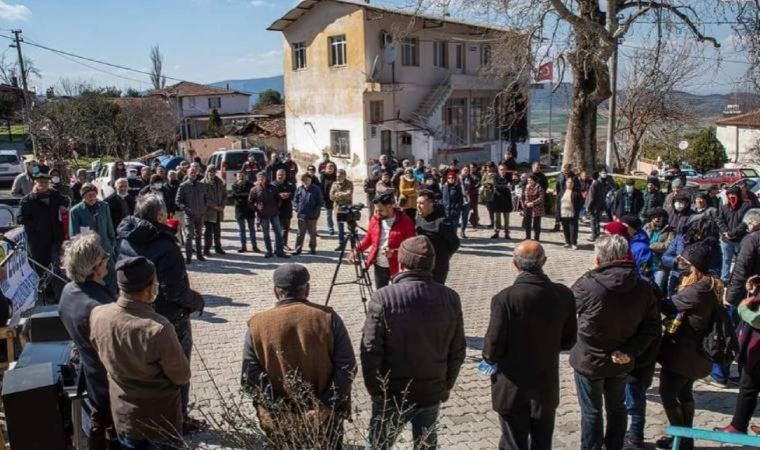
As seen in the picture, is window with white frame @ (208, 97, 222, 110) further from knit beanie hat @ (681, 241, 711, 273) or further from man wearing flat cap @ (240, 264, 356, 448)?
man wearing flat cap @ (240, 264, 356, 448)

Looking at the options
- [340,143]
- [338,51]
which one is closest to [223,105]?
[340,143]

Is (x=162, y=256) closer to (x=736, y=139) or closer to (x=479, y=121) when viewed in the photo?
(x=479, y=121)

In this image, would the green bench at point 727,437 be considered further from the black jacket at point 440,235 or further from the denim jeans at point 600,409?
the black jacket at point 440,235

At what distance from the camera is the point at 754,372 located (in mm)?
4988

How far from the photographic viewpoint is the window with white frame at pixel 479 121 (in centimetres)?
3497

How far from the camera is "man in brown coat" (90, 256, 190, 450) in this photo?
362cm

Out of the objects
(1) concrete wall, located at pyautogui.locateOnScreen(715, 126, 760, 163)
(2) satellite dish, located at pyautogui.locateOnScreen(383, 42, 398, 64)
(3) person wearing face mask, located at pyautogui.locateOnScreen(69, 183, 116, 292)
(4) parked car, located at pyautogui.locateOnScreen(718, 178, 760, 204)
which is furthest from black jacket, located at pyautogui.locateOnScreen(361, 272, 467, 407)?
(1) concrete wall, located at pyautogui.locateOnScreen(715, 126, 760, 163)

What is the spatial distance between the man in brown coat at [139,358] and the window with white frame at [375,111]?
85.9 ft

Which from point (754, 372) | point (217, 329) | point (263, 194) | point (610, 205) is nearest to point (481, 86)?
point (610, 205)

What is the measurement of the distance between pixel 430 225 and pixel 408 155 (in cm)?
2479

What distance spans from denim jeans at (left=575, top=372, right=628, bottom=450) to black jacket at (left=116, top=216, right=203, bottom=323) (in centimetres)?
304

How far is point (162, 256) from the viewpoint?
5.00 metres

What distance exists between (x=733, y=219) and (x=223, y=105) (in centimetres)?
5166

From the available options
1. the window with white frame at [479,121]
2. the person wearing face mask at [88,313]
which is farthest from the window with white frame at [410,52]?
the person wearing face mask at [88,313]
